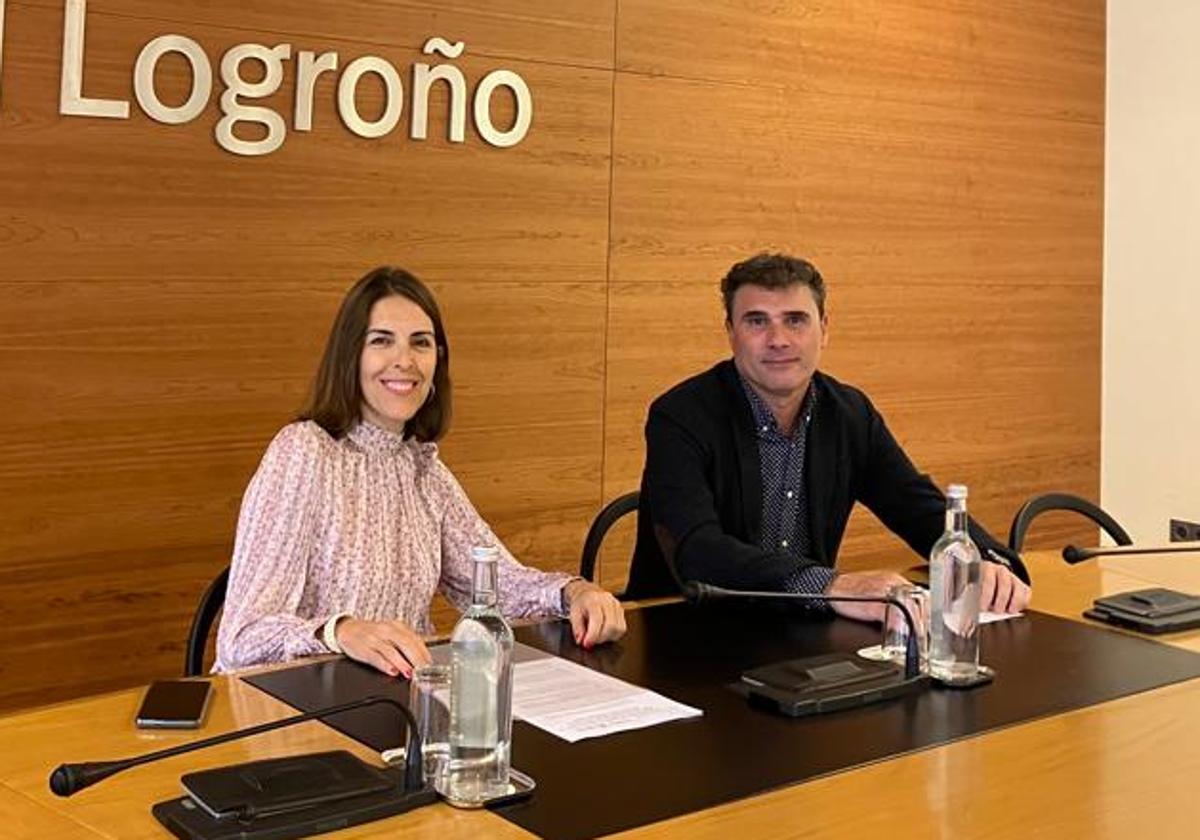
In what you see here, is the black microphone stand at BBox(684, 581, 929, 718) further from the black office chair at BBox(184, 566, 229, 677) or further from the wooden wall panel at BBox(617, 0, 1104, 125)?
the wooden wall panel at BBox(617, 0, 1104, 125)

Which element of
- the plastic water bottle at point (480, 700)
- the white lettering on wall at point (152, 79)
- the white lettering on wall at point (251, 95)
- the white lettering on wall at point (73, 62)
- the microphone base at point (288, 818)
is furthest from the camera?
the white lettering on wall at point (251, 95)

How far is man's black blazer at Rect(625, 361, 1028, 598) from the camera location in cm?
302

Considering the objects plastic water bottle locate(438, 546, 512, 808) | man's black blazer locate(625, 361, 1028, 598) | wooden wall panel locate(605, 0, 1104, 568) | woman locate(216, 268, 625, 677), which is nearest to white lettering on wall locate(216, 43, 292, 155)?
woman locate(216, 268, 625, 677)

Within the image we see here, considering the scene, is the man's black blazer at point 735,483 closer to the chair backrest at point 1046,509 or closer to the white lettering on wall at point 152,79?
the chair backrest at point 1046,509

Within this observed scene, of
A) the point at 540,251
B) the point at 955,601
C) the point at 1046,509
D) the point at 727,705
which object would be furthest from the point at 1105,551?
the point at 540,251

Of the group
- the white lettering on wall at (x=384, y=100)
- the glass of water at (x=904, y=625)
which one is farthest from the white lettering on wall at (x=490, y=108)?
the glass of water at (x=904, y=625)

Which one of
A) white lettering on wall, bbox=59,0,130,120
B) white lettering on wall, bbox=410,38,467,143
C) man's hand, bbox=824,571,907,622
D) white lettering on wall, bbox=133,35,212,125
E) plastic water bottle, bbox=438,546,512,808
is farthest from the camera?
white lettering on wall, bbox=410,38,467,143

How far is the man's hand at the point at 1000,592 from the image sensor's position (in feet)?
9.04

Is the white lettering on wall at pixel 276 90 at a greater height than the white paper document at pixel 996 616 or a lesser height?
greater

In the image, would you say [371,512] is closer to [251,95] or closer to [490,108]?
[251,95]

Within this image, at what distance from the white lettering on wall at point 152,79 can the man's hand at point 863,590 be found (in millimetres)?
1756

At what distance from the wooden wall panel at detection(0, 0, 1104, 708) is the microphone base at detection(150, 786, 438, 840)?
185 cm

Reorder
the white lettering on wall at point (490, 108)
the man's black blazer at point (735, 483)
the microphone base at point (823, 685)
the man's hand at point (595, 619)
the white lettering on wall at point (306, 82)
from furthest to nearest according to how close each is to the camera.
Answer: the white lettering on wall at point (490, 108), the white lettering on wall at point (306, 82), the man's black blazer at point (735, 483), the man's hand at point (595, 619), the microphone base at point (823, 685)

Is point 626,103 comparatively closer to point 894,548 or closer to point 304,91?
point 304,91
